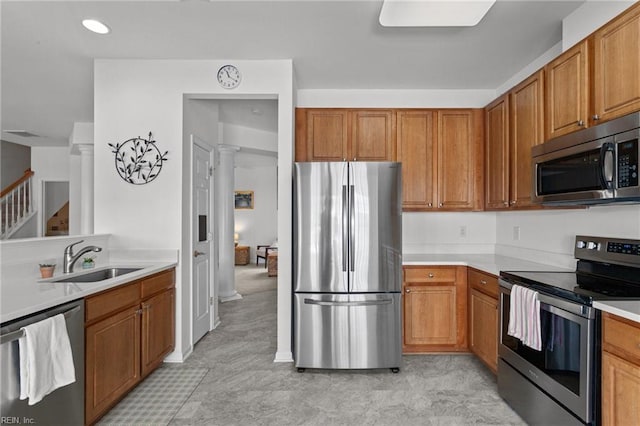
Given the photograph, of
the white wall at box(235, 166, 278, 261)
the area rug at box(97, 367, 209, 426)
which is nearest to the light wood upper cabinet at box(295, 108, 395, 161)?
the area rug at box(97, 367, 209, 426)

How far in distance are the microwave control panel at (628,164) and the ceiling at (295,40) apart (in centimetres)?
115

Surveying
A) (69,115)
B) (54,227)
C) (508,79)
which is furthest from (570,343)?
(54,227)

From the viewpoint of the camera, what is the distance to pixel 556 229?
2854mm

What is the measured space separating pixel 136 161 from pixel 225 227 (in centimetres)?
263

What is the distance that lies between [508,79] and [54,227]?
10.1m

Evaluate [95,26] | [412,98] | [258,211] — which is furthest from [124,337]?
[258,211]

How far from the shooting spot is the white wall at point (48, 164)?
7.34m

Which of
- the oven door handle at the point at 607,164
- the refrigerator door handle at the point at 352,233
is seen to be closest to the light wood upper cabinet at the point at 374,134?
the refrigerator door handle at the point at 352,233

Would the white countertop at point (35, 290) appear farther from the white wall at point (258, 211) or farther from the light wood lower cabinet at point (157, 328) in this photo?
the white wall at point (258, 211)

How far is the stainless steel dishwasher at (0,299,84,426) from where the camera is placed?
4.82 ft

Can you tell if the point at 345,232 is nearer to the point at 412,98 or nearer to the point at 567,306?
the point at 567,306

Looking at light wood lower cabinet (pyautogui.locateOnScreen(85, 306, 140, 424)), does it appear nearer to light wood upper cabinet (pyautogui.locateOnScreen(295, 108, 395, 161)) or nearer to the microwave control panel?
light wood upper cabinet (pyautogui.locateOnScreen(295, 108, 395, 161))

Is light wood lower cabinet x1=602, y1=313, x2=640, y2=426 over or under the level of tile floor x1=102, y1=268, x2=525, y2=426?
over

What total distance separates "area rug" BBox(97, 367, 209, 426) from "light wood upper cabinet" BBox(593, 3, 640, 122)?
321cm
